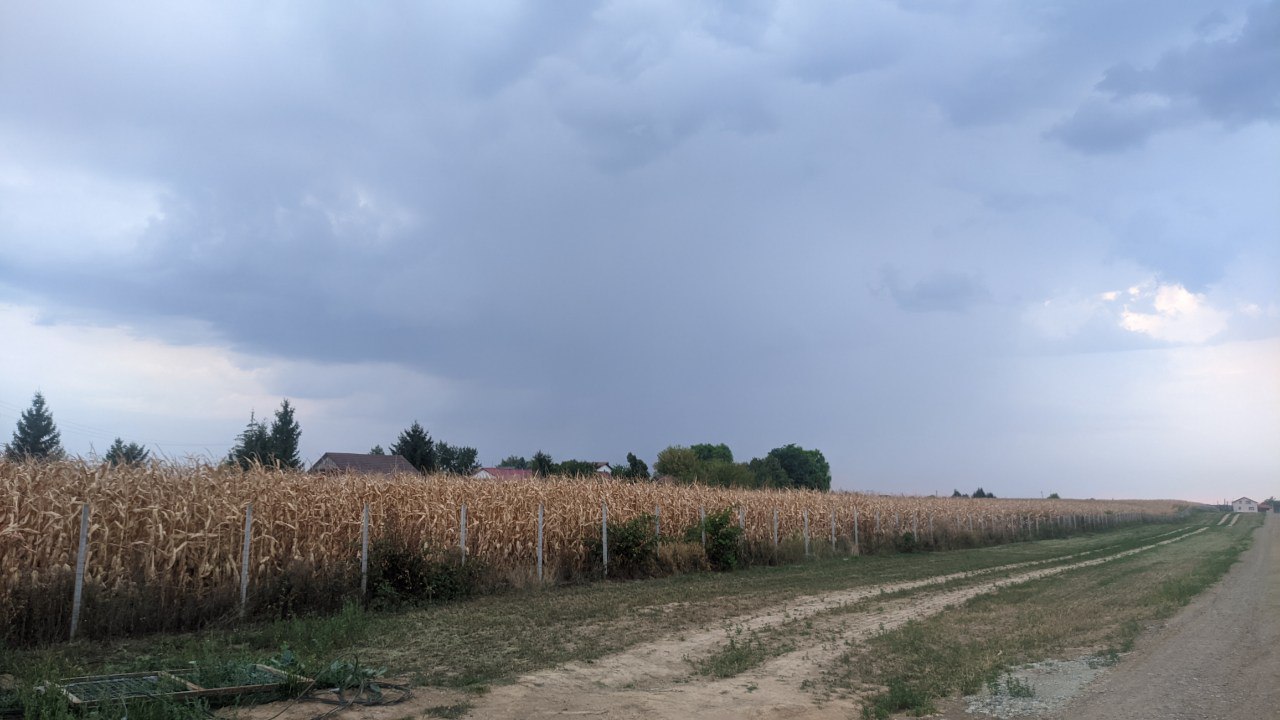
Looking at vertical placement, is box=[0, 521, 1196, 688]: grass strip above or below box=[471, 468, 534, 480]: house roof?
below

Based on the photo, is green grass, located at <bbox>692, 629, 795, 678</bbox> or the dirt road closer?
the dirt road

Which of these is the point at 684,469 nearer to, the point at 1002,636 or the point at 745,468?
the point at 745,468

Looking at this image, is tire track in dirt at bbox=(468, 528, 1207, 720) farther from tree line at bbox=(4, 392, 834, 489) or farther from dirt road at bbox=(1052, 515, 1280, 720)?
tree line at bbox=(4, 392, 834, 489)

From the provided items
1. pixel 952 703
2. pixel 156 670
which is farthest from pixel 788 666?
pixel 156 670

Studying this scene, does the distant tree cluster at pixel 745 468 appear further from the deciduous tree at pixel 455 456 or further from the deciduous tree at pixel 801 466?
the deciduous tree at pixel 455 456

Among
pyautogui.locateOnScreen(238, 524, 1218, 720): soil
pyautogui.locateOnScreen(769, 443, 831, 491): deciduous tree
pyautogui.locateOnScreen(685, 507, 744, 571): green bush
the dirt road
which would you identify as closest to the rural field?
pyautogui.locateOnScreen(238, 524, 1218, 720): soil

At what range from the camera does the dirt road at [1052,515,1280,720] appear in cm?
758

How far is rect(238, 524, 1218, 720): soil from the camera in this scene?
770 cm

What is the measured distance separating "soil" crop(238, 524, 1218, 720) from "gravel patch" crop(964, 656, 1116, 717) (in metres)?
1.31

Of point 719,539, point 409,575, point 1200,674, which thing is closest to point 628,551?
point 719,539

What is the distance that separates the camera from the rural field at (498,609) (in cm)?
853

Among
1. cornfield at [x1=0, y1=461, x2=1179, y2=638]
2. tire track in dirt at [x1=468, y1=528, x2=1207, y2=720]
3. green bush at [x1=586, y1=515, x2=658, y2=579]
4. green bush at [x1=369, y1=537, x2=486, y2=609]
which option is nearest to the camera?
tire track in dirt at [x1=468, y1=528, x2=1207, y2=720]

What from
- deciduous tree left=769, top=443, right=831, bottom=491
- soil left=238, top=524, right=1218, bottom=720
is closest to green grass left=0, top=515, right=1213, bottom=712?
soil left=238, top=524, right=1218, bottom=720

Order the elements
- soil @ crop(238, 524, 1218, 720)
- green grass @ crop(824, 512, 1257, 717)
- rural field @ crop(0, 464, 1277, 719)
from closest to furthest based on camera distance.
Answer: soil @ crop(238, 524, 1218, 720)
rural field @ crop(0, 464, 1277, 719)
green grass @ crop(824, 512, 1257, 717)
